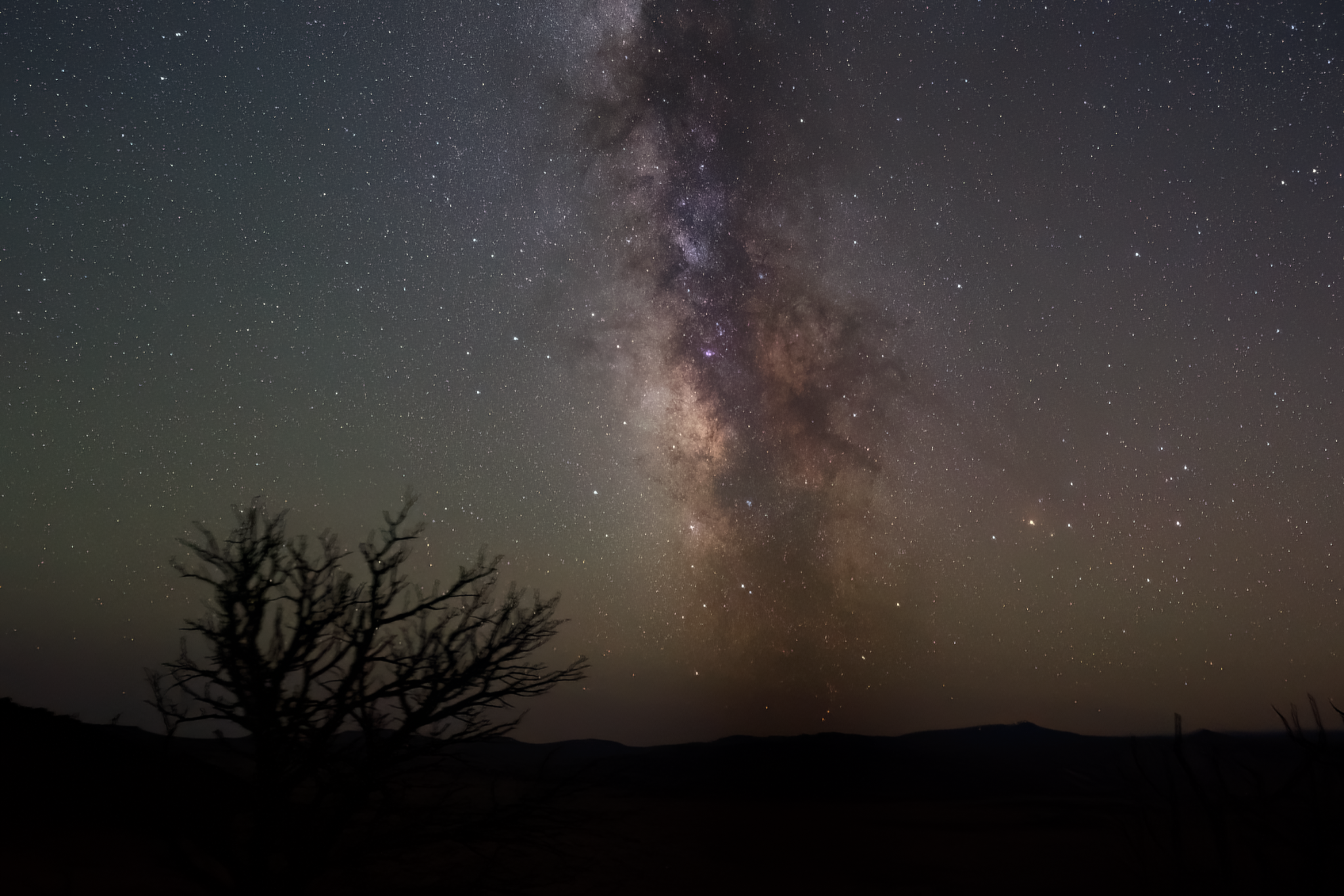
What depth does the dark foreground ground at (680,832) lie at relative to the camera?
346 inches

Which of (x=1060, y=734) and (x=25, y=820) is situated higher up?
(x=1060, y=734)

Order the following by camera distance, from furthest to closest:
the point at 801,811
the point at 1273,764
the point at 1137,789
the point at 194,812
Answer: the point at 1273,764, the point at 801,811, the point at 194,812, the point at 1137,789

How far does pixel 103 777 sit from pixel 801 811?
30.7 meters

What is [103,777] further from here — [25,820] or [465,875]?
[465,875]

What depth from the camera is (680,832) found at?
2956 centimetres

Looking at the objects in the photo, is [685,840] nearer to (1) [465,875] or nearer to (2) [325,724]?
(1) [465,875]

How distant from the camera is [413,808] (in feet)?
29.8

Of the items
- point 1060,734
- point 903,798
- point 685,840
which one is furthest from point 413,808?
point 1060,734

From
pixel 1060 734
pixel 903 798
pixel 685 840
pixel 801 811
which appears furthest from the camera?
pixel 1060 734

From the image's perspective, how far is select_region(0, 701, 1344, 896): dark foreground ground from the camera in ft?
28.8

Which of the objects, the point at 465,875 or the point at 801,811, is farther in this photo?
the point at 801,811

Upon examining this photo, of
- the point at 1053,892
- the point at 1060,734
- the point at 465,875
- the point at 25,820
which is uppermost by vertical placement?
the point at 1060,734

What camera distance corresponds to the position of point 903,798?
4647cm

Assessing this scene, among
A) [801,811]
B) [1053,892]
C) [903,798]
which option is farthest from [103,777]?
[903,798]
